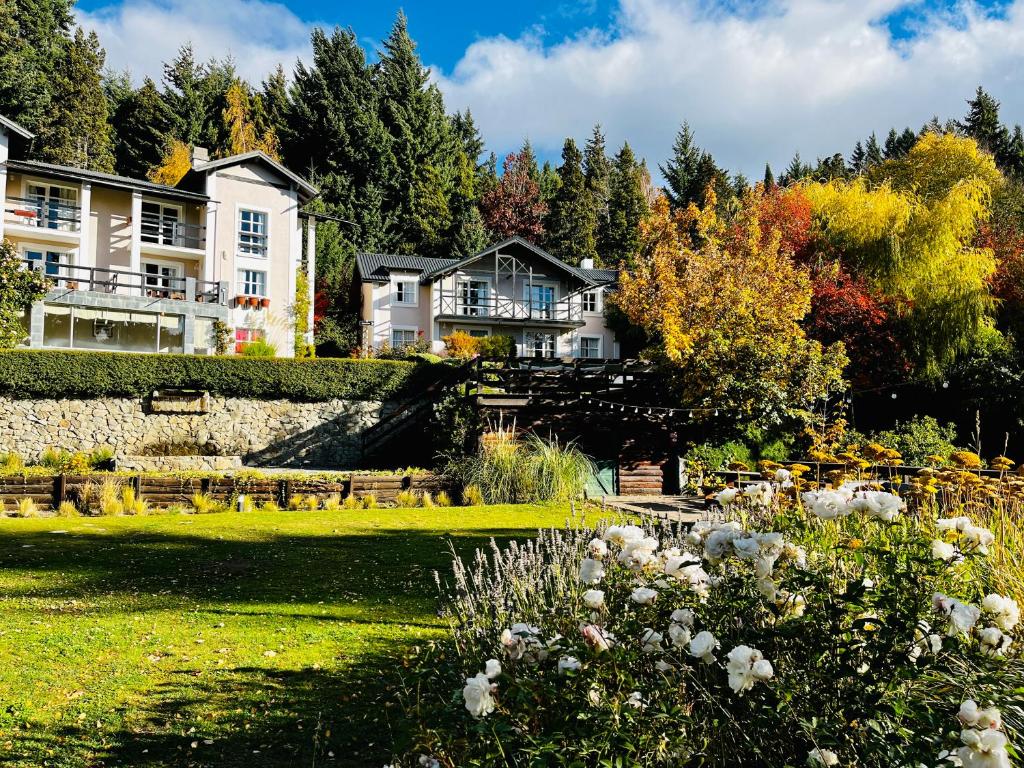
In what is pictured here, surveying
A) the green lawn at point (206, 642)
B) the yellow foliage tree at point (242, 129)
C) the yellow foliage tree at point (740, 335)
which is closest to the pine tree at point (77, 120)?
the yellow foliage tree at point (242, 129)

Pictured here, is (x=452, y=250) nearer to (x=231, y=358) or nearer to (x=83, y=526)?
(x=231, y=358)

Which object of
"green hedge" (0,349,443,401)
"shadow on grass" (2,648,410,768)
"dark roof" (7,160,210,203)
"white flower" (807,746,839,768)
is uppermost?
"dark roof" (7,160,210,203)

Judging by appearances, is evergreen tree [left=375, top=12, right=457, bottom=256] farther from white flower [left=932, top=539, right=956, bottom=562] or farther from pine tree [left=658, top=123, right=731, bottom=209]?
white flower [left=932, top=539, right=956, bottom=562]

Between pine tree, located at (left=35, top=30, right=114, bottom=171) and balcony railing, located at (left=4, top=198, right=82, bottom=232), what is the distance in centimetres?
1012

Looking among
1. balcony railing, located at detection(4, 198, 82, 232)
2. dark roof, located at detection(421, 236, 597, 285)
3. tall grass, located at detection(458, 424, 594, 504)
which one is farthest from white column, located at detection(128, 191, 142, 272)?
tall grass, located at detection(458, 424, 594, 504)

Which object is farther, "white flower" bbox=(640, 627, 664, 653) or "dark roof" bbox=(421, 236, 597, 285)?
"dark roof" bbox=(421, 236, 597, 285)

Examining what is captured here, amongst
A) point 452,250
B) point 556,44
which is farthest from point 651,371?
point 452,250

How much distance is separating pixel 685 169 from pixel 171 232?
109 ft

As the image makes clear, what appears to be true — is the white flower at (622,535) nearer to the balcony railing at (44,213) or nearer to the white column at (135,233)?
the white column at (135,233)

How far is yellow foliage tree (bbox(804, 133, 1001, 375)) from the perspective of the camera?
19734mm

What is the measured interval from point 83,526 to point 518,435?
931 centimetres

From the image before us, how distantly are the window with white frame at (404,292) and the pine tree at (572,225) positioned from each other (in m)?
13.0

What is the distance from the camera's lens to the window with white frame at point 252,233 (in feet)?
101

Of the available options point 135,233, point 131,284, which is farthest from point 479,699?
point 135,233
